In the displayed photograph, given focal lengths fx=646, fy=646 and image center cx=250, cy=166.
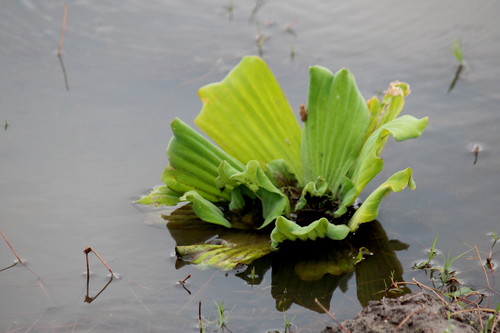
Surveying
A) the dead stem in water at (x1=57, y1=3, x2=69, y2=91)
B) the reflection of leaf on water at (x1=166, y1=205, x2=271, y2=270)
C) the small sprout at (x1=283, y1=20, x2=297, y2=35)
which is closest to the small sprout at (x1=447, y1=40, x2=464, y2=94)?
the small sprout at (x1=283, y1=20, x2=297, y2=35)

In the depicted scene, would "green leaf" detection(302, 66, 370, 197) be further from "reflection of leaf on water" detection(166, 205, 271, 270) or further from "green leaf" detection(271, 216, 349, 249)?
"reflection of leaf on water" detection(166, 205, 271, 270)

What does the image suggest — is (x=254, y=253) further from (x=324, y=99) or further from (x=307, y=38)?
(x=307, y=38)

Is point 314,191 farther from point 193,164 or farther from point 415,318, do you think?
point 415,318

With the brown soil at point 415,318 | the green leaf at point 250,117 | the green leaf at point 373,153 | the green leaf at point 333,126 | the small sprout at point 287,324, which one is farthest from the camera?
the green leaf at point 250,117

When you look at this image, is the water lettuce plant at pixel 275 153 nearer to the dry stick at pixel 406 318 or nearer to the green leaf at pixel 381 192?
the green leaf at pixel 381 192

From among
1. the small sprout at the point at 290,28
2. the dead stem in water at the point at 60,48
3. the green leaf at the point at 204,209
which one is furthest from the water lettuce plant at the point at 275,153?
the small sprout at the point at 290,28

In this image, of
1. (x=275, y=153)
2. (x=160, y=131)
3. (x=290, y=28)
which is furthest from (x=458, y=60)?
(x=160, y=131)

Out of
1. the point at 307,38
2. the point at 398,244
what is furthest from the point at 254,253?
the point at 307,38
